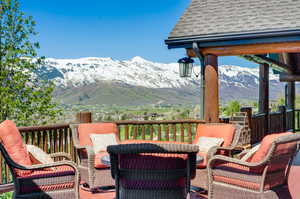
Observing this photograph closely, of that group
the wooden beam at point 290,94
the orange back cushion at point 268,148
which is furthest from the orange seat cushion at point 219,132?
the wooden beam at point 290,94

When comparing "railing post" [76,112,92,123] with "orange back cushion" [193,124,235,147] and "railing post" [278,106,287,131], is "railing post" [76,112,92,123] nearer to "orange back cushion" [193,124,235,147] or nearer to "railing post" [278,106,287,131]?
"orange back cushion" [193,124,235,147]

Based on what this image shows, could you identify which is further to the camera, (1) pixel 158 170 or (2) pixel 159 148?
(1) pixel 158 170

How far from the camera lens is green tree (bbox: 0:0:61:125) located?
10.6 m

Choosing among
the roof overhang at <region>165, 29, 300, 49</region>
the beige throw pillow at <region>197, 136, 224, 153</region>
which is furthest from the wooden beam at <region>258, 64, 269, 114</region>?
the beige throw pillow at <region>197, 136, 224, 153</region>

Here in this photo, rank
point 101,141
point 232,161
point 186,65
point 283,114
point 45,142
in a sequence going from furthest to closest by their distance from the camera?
point 283,114
point 186,65
point 45,142
point 101,141
point 232,161

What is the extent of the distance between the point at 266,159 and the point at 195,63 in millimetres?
3587

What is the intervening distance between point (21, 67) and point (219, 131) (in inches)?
296

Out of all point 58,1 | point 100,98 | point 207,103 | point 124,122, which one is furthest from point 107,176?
point 100,98

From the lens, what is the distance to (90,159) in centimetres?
475

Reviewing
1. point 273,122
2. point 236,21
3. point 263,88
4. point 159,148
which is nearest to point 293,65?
point 273,122

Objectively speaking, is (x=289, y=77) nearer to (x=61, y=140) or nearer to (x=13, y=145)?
(x=61, y=140)

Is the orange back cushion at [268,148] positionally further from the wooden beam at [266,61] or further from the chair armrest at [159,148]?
the wooden beam at [266,61]

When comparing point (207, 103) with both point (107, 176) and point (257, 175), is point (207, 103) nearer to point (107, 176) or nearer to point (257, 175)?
point (107, 176)

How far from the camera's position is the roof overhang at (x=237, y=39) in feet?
17.9
